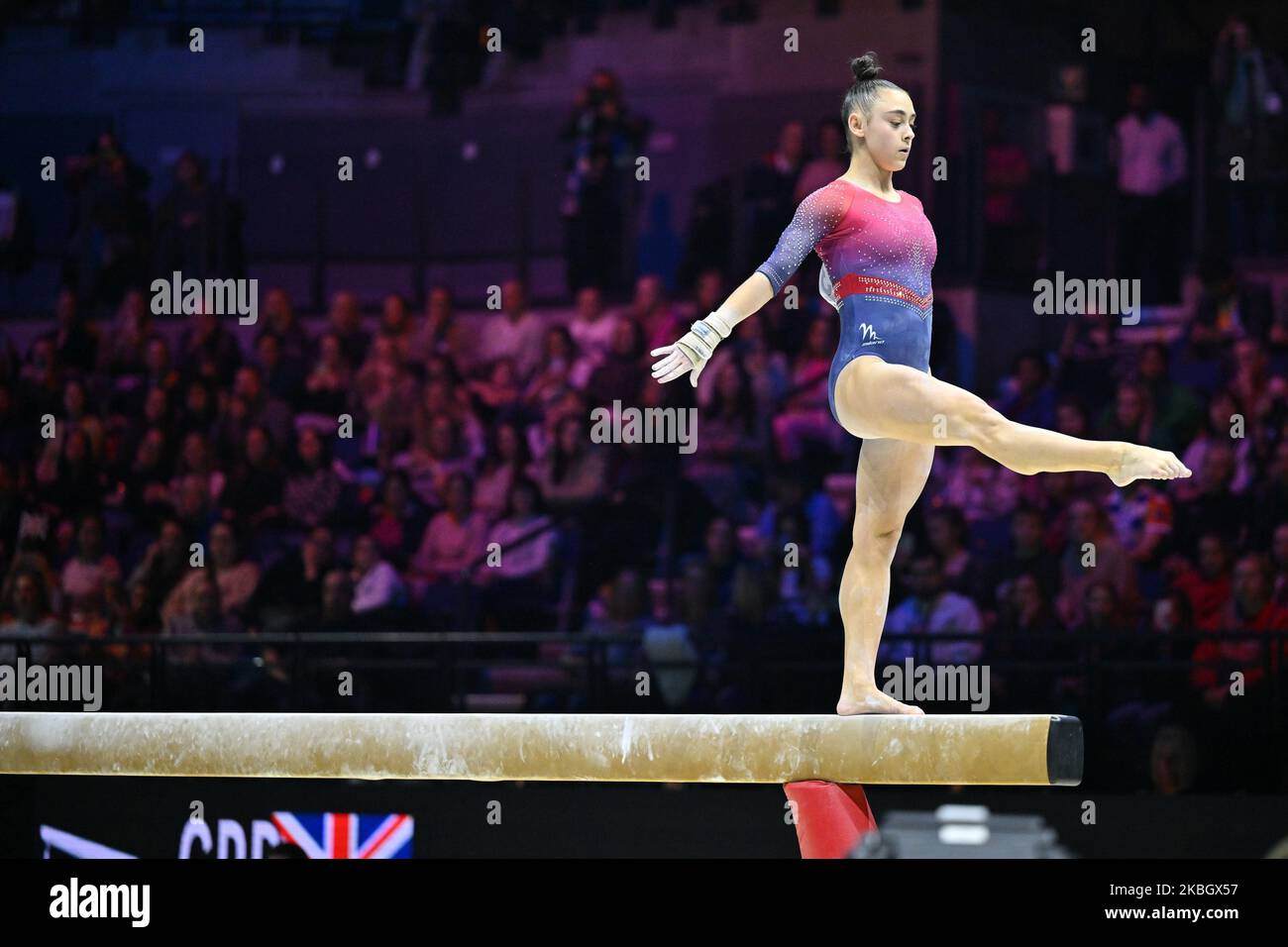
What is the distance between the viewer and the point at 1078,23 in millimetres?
11211

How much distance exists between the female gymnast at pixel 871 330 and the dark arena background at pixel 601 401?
103 inches

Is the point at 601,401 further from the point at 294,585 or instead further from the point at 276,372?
the point at 276,372

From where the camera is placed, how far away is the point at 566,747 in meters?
4.94

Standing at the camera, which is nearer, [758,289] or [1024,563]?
[758,289]

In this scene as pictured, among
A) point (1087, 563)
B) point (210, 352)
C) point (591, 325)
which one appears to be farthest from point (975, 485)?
point (210, 352)

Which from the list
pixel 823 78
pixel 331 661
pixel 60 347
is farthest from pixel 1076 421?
pixel 60 347

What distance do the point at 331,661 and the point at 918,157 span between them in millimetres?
4249

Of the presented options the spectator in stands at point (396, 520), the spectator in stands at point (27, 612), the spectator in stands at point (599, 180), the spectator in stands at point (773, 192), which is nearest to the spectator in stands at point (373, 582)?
the spectator in stands at point (396, 520)

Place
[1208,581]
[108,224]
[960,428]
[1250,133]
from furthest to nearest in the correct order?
[108,224]
[1250,133]
[1208,581]
[960,428]

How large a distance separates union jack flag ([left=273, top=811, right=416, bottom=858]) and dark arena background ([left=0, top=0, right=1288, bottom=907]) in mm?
19

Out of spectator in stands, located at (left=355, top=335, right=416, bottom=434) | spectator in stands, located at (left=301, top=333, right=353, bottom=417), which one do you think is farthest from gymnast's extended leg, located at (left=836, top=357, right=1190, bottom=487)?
spectator in stands, located at (left=301, top=333, right=353, bottom=417)

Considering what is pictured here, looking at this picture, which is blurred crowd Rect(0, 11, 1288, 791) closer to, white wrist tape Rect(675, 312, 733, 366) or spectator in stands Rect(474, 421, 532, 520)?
spectator in stands Rect(474, 421, 532, 520)

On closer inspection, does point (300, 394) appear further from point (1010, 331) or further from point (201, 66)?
point (1010, 331)

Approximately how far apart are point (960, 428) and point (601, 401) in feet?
17.5
